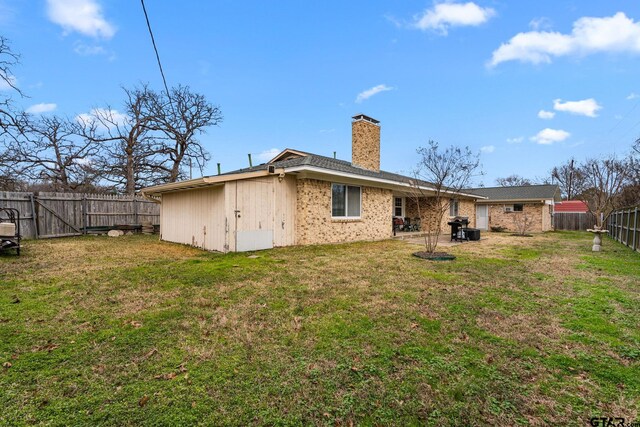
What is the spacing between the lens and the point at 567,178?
116 feet

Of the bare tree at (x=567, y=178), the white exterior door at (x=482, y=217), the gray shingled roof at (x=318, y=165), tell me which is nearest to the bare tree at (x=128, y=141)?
the gray shingled roof at (x=318, y=165)

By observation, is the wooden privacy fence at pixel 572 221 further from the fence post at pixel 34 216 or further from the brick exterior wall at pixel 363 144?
the fence post at pixel 34 216

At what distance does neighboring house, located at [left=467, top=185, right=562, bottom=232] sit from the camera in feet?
69.7

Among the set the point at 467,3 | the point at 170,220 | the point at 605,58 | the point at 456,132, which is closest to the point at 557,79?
the point at 605,58

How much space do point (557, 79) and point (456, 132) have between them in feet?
14.0

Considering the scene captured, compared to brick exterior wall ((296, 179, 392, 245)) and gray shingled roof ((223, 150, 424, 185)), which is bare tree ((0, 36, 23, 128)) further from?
brick exterior wall ((296, 179, 392, 245))

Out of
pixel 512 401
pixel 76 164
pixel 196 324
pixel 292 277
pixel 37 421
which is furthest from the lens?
pixel 76 164

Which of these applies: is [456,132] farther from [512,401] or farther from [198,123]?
[198,123]

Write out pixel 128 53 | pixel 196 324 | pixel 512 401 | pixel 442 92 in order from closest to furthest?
pixel 512 401 < pixel 196 324 < pixel 128 53 < pixel 442 92

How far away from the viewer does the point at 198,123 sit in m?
23.4

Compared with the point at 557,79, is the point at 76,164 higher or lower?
lower

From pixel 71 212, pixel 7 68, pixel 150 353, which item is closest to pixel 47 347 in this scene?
pixel 150 353

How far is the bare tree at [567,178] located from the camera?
110 ft

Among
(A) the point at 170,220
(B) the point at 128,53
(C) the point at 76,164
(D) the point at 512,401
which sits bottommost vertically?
(D) the point at 512,401
